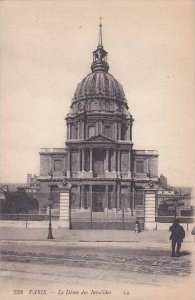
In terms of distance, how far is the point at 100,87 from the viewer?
50.8m

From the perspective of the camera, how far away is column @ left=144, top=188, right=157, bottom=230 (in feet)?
70.6

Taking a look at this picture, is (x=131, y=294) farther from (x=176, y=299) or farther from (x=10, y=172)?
(x=10, y=172)

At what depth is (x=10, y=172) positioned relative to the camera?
16.3 meters

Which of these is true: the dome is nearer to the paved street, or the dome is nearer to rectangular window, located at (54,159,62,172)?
rectangular window, located at (54,159,62,172)

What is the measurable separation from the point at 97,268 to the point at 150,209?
29.2 feet

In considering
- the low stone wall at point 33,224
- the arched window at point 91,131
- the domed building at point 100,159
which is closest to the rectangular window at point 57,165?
the domed building at point 100,159

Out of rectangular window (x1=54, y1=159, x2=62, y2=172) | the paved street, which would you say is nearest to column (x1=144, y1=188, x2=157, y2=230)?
the paved street

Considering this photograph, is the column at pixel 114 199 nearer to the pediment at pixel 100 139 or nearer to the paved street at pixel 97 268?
the pediment at pixel 100 139

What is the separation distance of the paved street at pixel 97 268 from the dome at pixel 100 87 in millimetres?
34993

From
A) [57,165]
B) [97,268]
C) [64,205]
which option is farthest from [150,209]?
[57,165]

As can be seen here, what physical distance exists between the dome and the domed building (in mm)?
122

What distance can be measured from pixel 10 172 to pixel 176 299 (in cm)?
774

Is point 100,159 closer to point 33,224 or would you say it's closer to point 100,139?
point 100,139

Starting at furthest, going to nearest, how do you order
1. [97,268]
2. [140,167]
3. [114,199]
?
[140,167] → [114,199] → [97,268]
